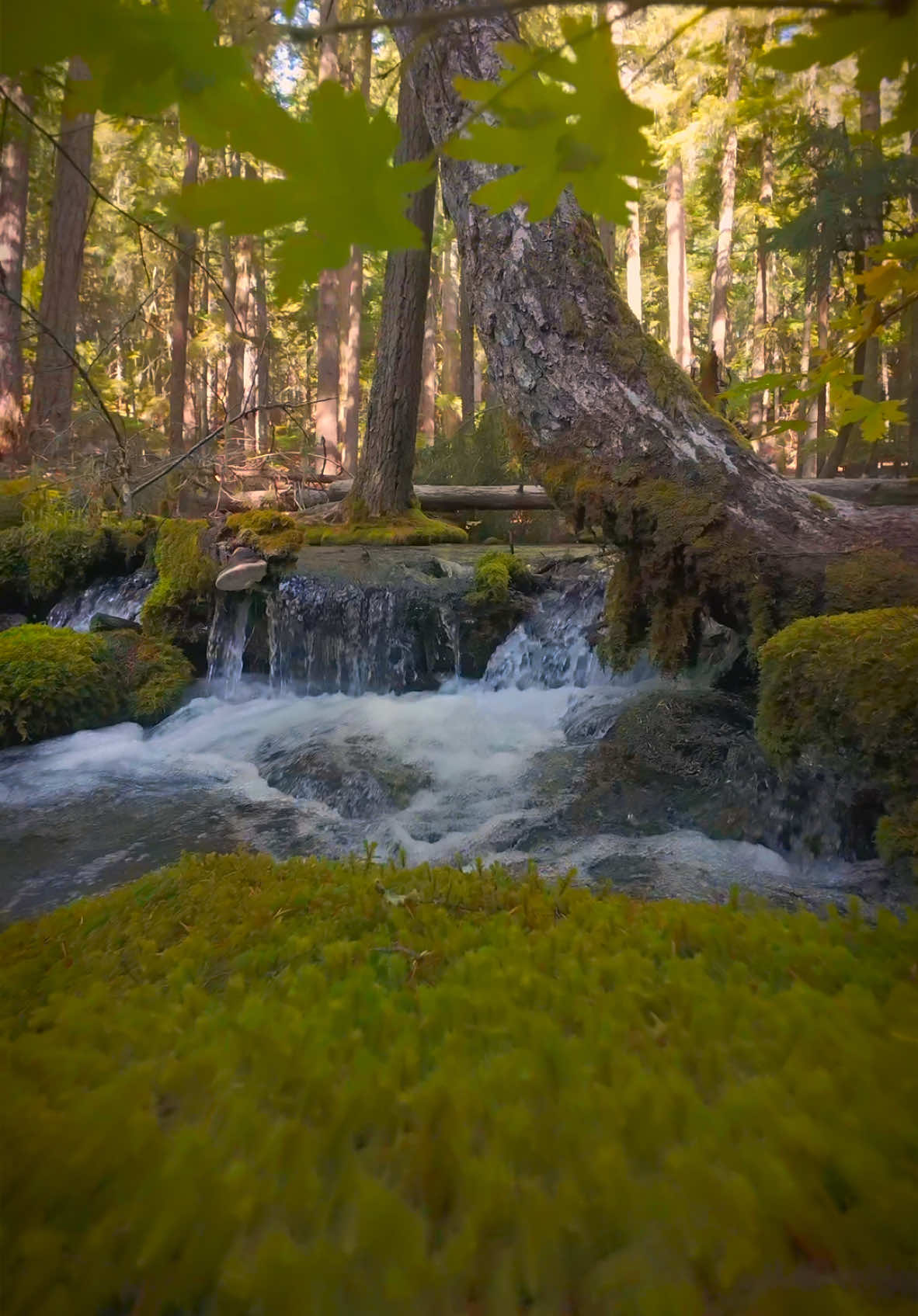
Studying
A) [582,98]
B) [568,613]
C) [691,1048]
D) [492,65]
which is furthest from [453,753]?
[582,98]

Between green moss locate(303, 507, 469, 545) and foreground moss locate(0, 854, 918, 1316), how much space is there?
29.9 feet

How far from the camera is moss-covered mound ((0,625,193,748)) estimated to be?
6.66m

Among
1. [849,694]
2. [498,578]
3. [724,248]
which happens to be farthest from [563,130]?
[724,248]

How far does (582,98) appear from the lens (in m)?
0.72

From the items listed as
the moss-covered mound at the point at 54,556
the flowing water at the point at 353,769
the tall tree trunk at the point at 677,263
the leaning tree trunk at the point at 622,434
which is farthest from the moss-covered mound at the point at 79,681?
the tall tree trunk at the point at 677,263

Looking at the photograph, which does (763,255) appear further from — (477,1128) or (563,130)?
(477,1128)

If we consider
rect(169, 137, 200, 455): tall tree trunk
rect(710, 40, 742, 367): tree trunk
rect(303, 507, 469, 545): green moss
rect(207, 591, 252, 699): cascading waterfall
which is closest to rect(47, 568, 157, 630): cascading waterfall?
rect(207, 591, 252, 699): cascading waterfall

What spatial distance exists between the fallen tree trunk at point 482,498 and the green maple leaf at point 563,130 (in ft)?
34.2

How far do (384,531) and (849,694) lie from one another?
7925mm

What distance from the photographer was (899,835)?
3.05 m

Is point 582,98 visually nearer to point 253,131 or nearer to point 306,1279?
point 253,131

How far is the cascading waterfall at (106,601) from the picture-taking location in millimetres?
9492

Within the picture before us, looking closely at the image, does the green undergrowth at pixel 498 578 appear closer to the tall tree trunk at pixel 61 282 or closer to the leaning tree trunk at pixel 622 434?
the leaning tree trunk at pixel 622 434

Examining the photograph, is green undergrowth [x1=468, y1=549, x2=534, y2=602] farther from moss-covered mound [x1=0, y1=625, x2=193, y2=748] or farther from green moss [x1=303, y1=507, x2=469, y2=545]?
moss-covered mound [x1=0, y1=625, x2=193, y2=748]
